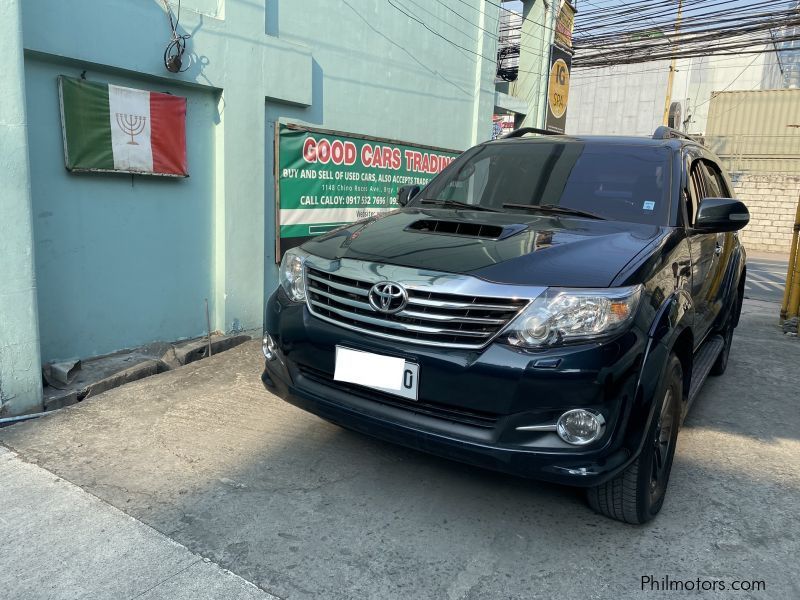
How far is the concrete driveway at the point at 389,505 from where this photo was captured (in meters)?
2.30

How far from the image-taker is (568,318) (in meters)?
2.23

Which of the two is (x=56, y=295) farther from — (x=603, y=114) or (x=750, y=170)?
(x=603, y=114)

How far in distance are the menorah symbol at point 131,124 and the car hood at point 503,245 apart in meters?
2.25

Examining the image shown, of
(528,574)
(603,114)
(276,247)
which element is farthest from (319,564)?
(603,114)

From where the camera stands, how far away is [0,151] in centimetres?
333

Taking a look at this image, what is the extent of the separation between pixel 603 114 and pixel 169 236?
119 ft

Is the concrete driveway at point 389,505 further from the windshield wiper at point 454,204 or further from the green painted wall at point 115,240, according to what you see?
the windshield wiper at point 454,204

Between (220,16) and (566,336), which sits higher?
(220,16)

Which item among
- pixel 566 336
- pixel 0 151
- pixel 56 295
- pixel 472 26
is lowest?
pixel 56 295

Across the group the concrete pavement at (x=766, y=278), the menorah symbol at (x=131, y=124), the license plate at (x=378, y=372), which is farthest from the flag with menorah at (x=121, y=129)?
the concrete pavement at (x=766, y=278)

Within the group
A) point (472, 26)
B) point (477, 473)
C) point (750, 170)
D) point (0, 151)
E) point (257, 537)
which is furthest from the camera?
point (750, 170)

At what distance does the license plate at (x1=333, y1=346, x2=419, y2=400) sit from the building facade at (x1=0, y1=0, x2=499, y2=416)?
7.23 feet

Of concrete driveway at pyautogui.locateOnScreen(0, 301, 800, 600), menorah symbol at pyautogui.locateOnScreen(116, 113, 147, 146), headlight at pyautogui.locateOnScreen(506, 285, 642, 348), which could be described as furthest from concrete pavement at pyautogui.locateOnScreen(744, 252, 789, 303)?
menorah symbol at pyautogui.locateOnScreen(116, 113, 147, 146)

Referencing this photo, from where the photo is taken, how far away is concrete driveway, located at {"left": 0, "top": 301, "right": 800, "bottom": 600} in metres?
2.30
